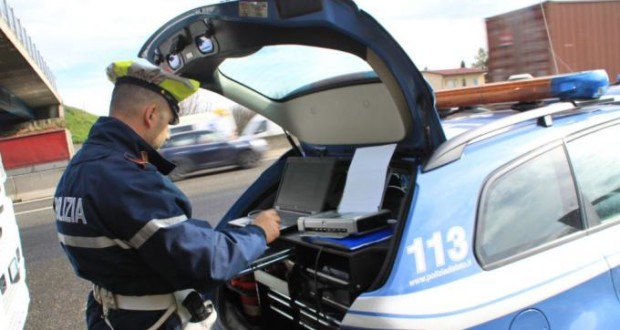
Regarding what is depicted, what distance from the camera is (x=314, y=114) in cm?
282

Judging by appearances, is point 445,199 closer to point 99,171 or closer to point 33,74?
point 99,171

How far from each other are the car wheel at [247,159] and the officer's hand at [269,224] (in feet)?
44.3

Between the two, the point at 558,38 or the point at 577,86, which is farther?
the point at 558,38

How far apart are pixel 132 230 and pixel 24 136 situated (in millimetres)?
21955

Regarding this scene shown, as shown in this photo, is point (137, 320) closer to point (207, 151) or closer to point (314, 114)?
point (314, 114)

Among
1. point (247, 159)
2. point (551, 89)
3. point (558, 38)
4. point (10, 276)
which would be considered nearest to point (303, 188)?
point (551, 89)

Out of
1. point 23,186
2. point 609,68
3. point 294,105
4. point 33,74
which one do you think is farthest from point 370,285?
point 33,74

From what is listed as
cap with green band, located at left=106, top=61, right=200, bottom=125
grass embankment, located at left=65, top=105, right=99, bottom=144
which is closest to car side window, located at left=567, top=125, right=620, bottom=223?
cap with green band, located at left=106, top=61, right=200, bottom=125

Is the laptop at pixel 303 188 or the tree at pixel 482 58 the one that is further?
the tree at pixel 482 58

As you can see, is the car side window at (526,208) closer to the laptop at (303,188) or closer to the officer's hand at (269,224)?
the officer's hand at (269,224)

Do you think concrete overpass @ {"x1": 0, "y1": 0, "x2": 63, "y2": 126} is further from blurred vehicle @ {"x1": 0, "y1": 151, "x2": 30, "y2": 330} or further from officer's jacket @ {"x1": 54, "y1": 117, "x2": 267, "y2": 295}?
officer's jacket @ {"x1": 54, "y1": 117, "x2": 267, "y2": 295}

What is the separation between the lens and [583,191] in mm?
2117

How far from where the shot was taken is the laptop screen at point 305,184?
8.82 feet

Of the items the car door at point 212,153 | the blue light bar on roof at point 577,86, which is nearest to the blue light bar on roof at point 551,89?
the blue light bar on roof at point 577,86
